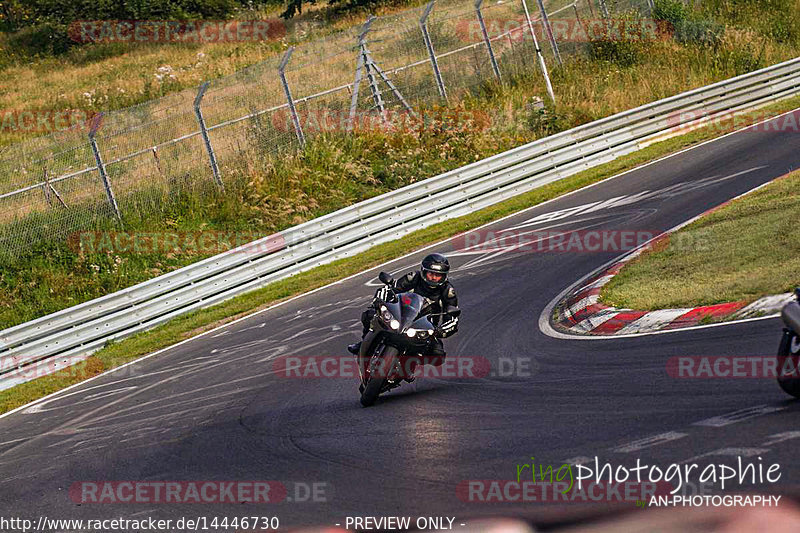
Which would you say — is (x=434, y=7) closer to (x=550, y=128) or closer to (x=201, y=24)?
(x=550, y=128)

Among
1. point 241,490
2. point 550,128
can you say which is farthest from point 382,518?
point 550,128

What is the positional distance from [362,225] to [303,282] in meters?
3.09

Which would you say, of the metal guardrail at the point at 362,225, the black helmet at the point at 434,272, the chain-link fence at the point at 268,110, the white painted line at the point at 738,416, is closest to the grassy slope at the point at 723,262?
the black helmet at the point at 434,272

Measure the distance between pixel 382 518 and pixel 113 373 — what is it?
33.1 feet

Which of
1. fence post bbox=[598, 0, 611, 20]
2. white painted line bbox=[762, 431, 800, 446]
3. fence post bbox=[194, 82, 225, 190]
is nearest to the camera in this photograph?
white painted line bbox=[762, 431, 800, 446]

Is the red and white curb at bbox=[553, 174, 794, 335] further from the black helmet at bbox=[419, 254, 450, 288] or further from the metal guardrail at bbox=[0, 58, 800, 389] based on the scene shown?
the metal guardrail at bbox=[0, 58, 800, 389]

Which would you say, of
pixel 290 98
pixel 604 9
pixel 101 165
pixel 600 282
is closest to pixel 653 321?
pixel 600 282

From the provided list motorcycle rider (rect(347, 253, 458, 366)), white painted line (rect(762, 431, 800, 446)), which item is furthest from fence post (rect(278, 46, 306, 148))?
white painted line (rect(762, 431, 800, 446))

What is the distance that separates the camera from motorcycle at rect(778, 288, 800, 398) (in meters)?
5.64

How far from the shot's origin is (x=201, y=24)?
157 feet

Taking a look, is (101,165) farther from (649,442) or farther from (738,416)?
(738,416)

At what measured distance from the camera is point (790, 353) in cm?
590

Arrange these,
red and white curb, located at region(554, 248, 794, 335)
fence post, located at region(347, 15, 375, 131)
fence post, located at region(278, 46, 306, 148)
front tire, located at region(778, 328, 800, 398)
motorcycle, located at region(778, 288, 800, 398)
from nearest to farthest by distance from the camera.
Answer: motorcycle, located at region(778, 288, 800, 398) → front tire, located at region(778, 328, 800, 398) → red and white curb, located at region(554, 248, 794, 335) → fence post, located at region(278, 46, 306, 148) → fence post, located at region(347, 15, 375, 131)

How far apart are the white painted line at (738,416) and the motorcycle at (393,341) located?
11.3 ft
